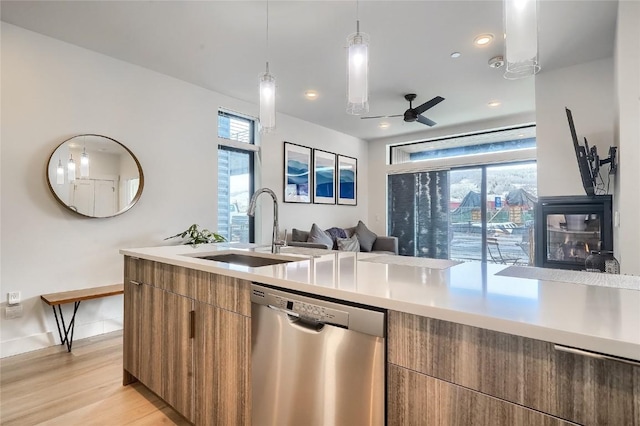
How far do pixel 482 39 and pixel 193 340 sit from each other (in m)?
3.28

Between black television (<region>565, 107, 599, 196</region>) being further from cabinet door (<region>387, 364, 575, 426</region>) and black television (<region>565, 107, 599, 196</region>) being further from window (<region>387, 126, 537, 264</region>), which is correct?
cabinet door (<region>387, 364, 575, 426</region>)

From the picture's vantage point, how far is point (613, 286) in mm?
1104

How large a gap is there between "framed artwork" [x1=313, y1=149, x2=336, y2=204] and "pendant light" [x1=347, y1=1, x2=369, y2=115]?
12.3ft

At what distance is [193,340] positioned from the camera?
1660mm

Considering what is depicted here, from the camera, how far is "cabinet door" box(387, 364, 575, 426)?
2.56 feet

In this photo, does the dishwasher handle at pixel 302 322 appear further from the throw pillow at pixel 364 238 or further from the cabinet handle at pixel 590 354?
the throw pillow at pixel 364 238

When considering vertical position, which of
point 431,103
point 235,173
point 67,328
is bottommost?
point 67,328

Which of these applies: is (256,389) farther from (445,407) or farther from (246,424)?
(445,407)

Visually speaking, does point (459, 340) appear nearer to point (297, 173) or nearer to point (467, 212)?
point (297, 173)

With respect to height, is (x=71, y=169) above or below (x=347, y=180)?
below

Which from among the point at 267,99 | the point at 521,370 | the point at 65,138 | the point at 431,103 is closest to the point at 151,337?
the point at 267,99

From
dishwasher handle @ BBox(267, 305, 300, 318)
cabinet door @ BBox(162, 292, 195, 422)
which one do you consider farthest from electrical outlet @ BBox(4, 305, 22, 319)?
dishwasher handle @ BBox(267, 305, 300, 318)

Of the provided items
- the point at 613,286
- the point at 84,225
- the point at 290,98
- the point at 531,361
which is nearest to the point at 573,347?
the point at 531,361

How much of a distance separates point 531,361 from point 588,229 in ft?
10.6
